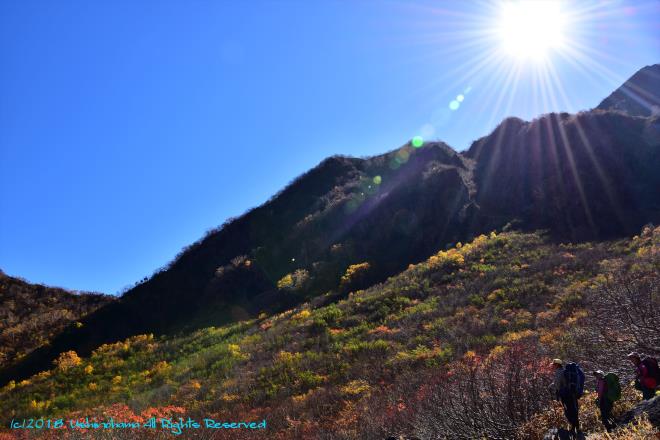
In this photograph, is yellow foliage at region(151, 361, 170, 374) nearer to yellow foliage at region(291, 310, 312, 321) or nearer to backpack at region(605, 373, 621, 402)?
yellow foliage at region(291, 310, 312, 321)

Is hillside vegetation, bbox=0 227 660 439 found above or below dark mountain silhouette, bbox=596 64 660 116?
below

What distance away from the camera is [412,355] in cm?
1528

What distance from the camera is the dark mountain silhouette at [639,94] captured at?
6881 centimetres

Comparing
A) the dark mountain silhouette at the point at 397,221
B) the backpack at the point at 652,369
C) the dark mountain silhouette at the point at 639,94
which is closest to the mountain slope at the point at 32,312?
the dark mountain silhouette at the point at 397,221

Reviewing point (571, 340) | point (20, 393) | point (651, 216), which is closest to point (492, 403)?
point (571, 340)

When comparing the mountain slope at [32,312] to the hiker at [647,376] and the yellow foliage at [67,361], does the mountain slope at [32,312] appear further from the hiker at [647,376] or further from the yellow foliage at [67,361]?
the hiker at [647,376]

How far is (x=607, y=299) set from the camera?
1101cm

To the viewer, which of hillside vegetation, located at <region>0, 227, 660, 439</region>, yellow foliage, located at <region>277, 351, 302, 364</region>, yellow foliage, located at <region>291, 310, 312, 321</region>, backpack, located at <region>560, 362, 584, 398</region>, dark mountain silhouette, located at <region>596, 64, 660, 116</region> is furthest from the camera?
dark mountain silhouette, located at <region>596, 64, 660, 116</region>

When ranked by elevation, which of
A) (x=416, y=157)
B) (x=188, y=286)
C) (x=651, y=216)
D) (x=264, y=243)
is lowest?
(x=651, y=216)

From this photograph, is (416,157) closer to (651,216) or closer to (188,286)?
(651,216)

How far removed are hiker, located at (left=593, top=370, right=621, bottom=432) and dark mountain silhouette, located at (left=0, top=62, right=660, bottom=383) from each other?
23184mm

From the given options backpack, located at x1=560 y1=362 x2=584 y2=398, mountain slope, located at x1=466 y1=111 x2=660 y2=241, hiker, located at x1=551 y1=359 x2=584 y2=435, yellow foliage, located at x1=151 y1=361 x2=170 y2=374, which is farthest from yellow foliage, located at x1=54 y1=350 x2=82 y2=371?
mountain slope, located at x1=466 y1=111 x2=660 y2=241

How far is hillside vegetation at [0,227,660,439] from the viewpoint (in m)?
8.70

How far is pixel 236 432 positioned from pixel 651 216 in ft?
112
